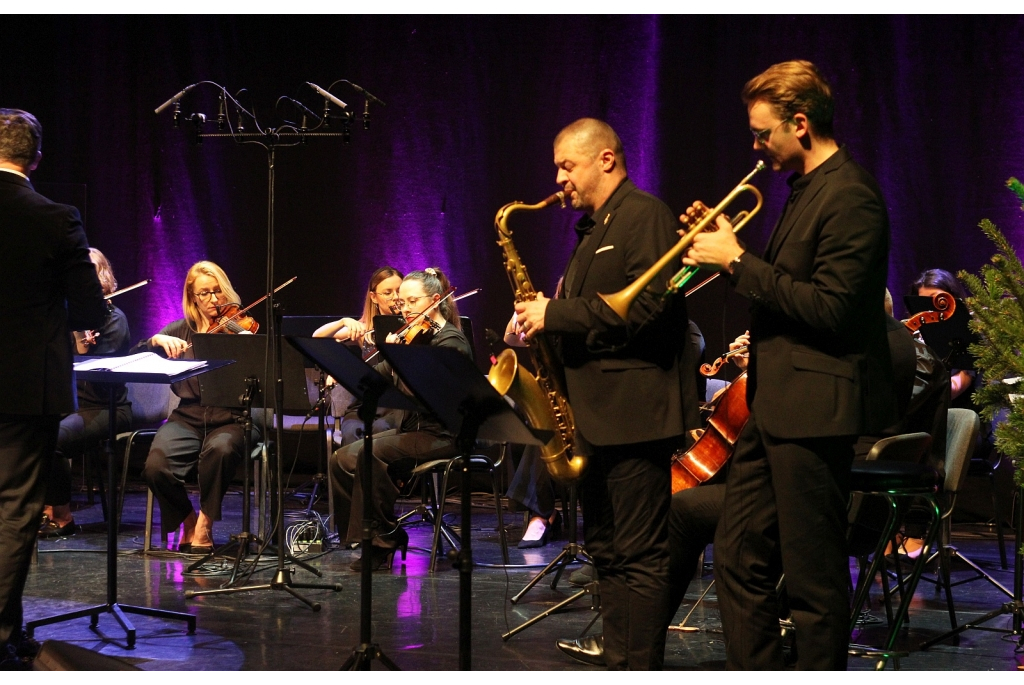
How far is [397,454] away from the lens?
208 inches

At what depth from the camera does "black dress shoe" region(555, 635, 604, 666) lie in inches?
136

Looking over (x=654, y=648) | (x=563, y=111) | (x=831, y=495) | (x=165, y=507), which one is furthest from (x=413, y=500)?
(x=831, y=495)

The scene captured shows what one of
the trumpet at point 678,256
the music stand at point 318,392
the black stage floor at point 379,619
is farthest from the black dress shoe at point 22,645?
the music stand at point 318,392

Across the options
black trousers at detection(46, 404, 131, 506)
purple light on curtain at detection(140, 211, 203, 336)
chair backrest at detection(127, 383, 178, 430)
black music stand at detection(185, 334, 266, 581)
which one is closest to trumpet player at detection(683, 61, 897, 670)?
black music stand at detection(185, 334, 266, 581)

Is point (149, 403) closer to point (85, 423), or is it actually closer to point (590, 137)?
point (85, 423)

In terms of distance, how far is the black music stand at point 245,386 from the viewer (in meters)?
4.50

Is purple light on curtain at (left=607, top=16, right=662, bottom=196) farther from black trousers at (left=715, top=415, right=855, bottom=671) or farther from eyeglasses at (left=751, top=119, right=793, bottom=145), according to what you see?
black trousers at (left=715, top=415, right=855, bottom=671)

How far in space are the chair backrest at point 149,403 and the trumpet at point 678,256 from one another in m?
4.27

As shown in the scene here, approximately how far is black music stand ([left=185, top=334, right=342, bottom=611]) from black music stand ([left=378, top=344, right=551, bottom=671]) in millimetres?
1719

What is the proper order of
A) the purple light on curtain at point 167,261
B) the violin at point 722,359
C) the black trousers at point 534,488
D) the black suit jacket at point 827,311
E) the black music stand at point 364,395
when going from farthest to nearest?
the purple light on curtain at point 167,261 < the black trousers at point 534,488 < the violin at point 722,359 < the black music stand at point 364,395 < the black suit jacket at point 827,311

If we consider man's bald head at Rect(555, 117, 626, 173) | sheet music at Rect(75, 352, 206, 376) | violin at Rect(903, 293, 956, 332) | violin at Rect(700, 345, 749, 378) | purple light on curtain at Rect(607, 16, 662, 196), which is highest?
purple light on curtain at Rect(607, 16, 662, 196)

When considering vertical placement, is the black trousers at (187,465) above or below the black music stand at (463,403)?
below

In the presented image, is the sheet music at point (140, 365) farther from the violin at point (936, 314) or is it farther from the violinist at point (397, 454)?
the violin at point (936, 314)

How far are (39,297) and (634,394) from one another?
186 cm
